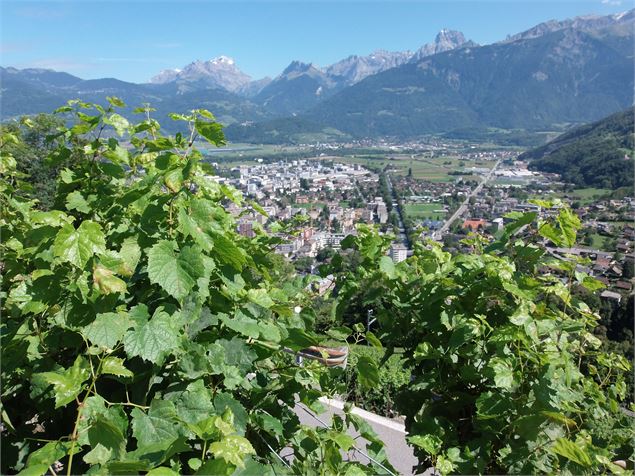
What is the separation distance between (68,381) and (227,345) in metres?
0.51

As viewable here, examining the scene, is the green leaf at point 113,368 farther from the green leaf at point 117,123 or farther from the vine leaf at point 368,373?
the green leaf at point 117,123

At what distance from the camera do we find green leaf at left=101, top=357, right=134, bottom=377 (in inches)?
48.5

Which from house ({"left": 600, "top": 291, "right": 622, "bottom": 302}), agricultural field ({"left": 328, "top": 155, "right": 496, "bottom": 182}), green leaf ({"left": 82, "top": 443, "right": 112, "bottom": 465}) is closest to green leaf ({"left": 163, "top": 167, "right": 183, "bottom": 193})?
green leaf ({"left": 82, "top": 443, "right": 112, "bottom": 465})

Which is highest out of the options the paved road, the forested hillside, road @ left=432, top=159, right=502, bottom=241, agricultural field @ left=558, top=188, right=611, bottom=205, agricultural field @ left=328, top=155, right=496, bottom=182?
the forested hillside

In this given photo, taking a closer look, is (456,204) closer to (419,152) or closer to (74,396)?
(74,396)

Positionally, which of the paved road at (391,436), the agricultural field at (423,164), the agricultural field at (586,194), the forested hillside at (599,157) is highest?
the forested hillside at (599,157)

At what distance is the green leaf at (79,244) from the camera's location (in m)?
1.16

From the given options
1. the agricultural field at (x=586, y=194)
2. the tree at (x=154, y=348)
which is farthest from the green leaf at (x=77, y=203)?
the agricultural field at (x=586, y=194)

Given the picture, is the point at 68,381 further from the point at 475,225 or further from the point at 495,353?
the point at 475,225

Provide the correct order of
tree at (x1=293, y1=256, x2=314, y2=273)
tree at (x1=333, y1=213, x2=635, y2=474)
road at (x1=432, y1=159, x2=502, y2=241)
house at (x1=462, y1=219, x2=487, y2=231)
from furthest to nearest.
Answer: road at (x1=432, y1=159, x2=502, y2=241) → tree at (x1=293, y1=256, x2=314, y2=273) → house at (x1=462, y1=219, x2=487, y2=231) → tree at (x1=333, y1=213, x2=635, y2=474)

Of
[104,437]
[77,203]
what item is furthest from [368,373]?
[77,203]

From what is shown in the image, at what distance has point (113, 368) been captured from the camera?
1.24m

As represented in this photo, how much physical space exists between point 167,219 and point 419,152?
137 meters

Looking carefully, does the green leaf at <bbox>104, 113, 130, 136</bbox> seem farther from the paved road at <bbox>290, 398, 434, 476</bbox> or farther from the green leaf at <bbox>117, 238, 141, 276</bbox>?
A: the paved road at <bbox>290, 398, 434, 476</bbox>
